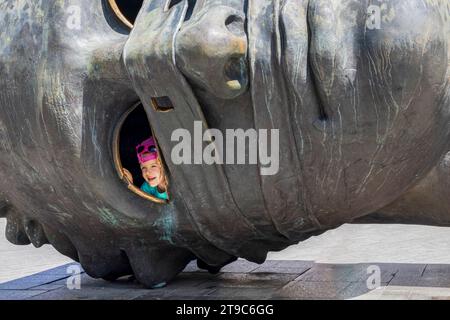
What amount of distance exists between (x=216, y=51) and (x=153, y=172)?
1.06 m

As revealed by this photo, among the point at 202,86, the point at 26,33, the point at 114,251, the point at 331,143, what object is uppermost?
the point at 26,33

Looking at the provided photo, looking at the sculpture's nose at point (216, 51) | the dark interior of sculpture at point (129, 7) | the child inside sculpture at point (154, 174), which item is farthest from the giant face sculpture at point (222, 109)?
the dark interior of sculpture at point (129, 7)

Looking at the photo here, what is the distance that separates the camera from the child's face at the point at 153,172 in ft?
15.2

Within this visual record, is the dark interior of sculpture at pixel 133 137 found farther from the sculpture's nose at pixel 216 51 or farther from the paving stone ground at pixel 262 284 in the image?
the sculpture's nose at pixel 216 51

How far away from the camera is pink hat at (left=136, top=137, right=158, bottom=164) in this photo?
4.65 m

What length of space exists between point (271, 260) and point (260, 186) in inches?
96.1

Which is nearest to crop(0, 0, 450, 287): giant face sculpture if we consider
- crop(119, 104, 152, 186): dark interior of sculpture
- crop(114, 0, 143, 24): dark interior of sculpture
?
crop(119, 104, 152, 186): dark interior of sculpture

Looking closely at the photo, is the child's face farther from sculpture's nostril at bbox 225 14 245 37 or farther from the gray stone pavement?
sculpture's nostril at bbox 225 14 245 37

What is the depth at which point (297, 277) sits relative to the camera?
558cm

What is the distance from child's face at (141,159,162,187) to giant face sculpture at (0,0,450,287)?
5.3 inches

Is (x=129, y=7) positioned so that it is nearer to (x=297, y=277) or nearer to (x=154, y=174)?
(x=154, y=174)
